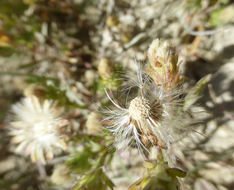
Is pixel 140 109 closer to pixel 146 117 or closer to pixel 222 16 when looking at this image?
pixel 146 117

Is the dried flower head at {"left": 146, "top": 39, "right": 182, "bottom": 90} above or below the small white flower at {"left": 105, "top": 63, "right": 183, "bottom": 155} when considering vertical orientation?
above

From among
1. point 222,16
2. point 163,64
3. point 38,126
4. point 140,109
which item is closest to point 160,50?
point 163,64

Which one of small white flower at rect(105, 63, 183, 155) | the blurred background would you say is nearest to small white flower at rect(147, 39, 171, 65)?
small white flower at rect(105, 63, 183, 155)

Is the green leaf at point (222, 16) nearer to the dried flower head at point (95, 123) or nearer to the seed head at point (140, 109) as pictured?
the seed head at point (140, 109)

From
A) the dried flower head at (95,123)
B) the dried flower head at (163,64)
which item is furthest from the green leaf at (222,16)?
the dried flower head at (95,123)

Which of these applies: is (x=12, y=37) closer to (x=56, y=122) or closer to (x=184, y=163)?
(x=56, y=122)

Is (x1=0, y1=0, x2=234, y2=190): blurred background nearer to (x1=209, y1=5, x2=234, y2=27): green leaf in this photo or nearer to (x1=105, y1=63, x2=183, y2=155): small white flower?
(x1=209, y1=5, x2=234, y2=27): green leaf
